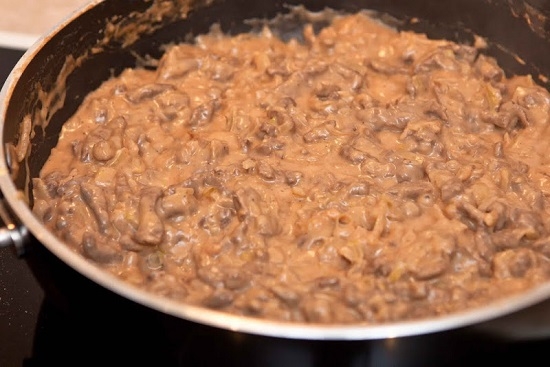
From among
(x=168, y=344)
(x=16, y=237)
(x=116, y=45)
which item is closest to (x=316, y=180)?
(x=168, y=344)

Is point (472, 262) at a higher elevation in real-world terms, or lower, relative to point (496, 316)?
lower

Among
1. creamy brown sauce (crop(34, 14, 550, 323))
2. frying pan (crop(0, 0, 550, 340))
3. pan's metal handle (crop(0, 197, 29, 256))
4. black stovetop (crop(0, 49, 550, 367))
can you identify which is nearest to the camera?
black stovetop (crop(0, 49, 550, 367))

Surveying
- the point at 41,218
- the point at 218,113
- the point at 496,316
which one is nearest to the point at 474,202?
the point at 496,316

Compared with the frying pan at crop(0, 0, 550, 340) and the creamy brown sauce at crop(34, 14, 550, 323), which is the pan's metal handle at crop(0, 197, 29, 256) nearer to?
the frying pan at crop(0, 0, 550, 340)

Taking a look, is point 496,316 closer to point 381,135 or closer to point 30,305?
point 381,135

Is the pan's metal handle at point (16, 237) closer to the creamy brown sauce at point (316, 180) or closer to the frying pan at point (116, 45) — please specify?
the frying pan at point (116, 45)

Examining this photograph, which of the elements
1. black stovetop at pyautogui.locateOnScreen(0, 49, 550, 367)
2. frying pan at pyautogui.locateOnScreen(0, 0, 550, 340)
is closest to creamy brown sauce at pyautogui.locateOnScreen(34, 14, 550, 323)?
frying pan at pyautogui.locateOnScreen(0, 0, 550, 340)

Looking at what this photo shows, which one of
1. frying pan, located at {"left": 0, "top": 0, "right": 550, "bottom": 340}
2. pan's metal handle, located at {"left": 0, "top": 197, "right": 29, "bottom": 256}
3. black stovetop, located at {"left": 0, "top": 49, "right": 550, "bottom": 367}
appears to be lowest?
black stovetop, located at {"left": 0, "top": 49, "right": 550, "bottom": 367}
